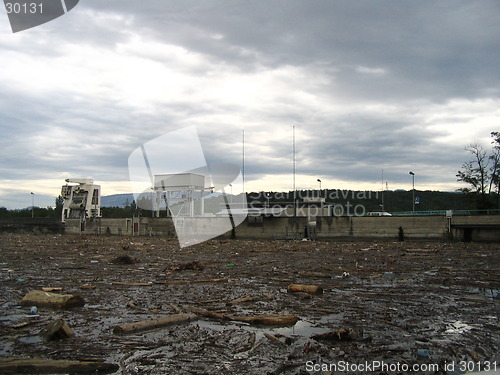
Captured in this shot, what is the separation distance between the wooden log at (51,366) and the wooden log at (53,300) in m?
3.01

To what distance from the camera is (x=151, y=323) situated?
5.92 m

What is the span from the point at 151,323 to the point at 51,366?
1.88 metres

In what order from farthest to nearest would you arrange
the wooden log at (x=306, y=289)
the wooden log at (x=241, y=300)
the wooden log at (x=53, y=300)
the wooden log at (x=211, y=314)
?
the wooden log at (x=306, y=289)
the wooden log at (x=241, y=300)
the wooden log at (x=53, y=300)
the wooden log at (x=211, y=314)

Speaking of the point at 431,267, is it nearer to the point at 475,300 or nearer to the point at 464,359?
the point at 475,300

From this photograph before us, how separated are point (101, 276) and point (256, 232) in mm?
29117

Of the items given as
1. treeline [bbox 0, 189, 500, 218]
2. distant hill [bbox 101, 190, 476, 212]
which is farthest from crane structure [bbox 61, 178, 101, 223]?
distant hill [bbox 101, 190, 476, 212]

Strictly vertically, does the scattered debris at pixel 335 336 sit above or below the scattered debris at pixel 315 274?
above

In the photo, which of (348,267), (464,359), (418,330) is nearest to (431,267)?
(348,267)

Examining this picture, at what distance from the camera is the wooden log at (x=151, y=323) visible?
5.64 m

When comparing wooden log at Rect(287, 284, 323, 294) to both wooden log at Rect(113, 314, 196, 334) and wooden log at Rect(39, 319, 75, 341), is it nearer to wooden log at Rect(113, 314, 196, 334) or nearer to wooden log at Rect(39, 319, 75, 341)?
wooden log at Rect(113, 314, 196, 334)

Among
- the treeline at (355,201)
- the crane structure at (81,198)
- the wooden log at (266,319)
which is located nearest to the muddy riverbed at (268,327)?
the wooden log at (266,319)

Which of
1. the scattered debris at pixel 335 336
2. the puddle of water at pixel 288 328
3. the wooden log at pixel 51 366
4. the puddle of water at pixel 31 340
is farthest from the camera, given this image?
the puddle of water at pixel 288 328

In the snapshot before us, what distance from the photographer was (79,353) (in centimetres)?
471

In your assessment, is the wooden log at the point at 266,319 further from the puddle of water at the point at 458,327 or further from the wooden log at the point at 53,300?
the wooden log at the point at 53,300
